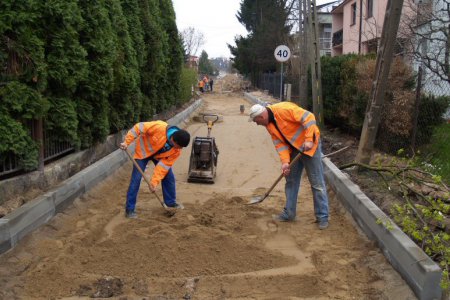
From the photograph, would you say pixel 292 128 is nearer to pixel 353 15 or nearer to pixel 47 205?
pixel 47 205

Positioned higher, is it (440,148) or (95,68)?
(95,68)

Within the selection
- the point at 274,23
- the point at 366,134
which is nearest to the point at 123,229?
the point at 366,134

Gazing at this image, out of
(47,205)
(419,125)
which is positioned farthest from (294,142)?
(419,125)

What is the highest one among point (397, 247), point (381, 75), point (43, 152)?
point (381, 75)

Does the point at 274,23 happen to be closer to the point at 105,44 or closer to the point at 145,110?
the point at 145,110

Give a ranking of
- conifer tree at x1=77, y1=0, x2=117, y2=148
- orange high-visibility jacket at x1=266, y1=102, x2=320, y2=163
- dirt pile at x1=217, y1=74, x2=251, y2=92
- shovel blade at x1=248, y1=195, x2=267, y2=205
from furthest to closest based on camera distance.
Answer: dirt pile at x1=217, y1=74, x2=251, y2=92
conifer tree at x1=77, y1=0, x2=117, y2=148
shovel blade at x1=248, y1=195, x2=267, y2=205
orange high-visibility jacket at x1=266, y1=102, x2=320, y2=163

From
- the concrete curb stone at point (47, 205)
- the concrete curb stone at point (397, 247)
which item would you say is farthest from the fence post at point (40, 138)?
the concrete curb stone at point (397, 247)

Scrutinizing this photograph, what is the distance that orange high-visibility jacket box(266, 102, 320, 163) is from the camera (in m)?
5.76

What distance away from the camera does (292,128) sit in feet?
19.7

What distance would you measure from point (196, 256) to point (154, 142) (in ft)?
6.70

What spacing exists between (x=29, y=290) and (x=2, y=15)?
10.4 ft

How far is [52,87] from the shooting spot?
22.4 feet

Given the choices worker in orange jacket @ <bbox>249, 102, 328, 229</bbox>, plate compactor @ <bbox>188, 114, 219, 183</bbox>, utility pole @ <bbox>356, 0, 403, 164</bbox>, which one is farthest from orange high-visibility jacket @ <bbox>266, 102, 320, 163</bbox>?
plate compactor @ <bbox>188, 114, 219, 183</bbox>

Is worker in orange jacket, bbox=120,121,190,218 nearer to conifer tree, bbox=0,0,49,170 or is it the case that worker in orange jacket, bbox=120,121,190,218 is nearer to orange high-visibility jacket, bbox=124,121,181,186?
orange high-visibility jacket, bbox=124,121,181,186
